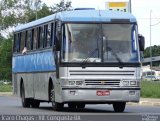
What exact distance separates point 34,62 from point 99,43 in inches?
201

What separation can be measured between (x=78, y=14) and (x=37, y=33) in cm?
399

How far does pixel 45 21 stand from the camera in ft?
90.4

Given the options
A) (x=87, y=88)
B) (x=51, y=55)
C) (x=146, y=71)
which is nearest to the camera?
(x=87, y=88)

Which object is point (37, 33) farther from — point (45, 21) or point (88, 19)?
point (88, 19)

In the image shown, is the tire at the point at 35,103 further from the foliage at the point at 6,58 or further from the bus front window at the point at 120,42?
the foliage at the point at 6,58

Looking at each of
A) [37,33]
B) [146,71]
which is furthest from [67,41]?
[146,71]

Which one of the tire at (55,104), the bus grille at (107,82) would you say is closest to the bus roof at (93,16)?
the bus grille at (107,82)

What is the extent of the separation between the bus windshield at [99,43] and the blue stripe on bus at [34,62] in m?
1.42

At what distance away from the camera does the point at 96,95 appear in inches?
950

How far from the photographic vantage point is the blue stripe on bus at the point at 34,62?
26.4 meters

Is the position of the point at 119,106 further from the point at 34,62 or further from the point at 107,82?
the point at 34,62

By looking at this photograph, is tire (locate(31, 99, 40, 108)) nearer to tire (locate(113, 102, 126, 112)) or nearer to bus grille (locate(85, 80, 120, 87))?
tire (locate(113, 102, 126, 112))

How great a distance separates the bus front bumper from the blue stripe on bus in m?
1.58

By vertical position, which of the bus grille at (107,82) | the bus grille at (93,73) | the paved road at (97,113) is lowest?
the paved road at (97,113)
